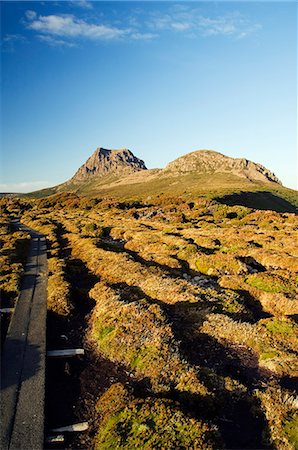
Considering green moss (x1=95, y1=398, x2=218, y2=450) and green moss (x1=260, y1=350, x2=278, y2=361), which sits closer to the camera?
green moss (x1=95, y1=398, x2=218, y2=450)

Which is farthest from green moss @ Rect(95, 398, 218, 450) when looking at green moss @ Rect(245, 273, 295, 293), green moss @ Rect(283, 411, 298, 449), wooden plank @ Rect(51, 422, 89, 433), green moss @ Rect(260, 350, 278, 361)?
green moss @ Rect(245, 273, 295, 293)

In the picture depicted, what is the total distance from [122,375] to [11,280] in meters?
20.5

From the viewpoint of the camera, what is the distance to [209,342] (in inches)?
784

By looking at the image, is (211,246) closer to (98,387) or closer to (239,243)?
(239,243)

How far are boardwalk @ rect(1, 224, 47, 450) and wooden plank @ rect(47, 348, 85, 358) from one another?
47 cm

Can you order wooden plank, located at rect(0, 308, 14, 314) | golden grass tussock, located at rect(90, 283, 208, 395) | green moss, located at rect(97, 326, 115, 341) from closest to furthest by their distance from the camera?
golden grass tussock, located at rect(90, 283, 208, 395), green moss, located at rect(97, 326, 115, 341), wooden plank, located at rect(0, 308, 14, 314)

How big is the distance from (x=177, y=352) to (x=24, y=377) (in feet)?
25.7

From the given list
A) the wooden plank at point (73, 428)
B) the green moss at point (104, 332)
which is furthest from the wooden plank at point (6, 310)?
the wooden plank at point (73, 428)

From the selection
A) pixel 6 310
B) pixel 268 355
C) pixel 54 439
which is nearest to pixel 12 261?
pixel 6 310

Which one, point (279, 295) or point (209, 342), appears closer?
point (209, 342)

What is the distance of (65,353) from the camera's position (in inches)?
733

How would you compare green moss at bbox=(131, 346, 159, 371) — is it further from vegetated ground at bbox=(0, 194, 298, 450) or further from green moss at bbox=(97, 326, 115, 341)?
green moss at bbox=(97, 326, 115, 341)

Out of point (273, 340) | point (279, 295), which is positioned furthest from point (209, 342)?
point (279, 295)

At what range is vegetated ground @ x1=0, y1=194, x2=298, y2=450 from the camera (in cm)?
1255
